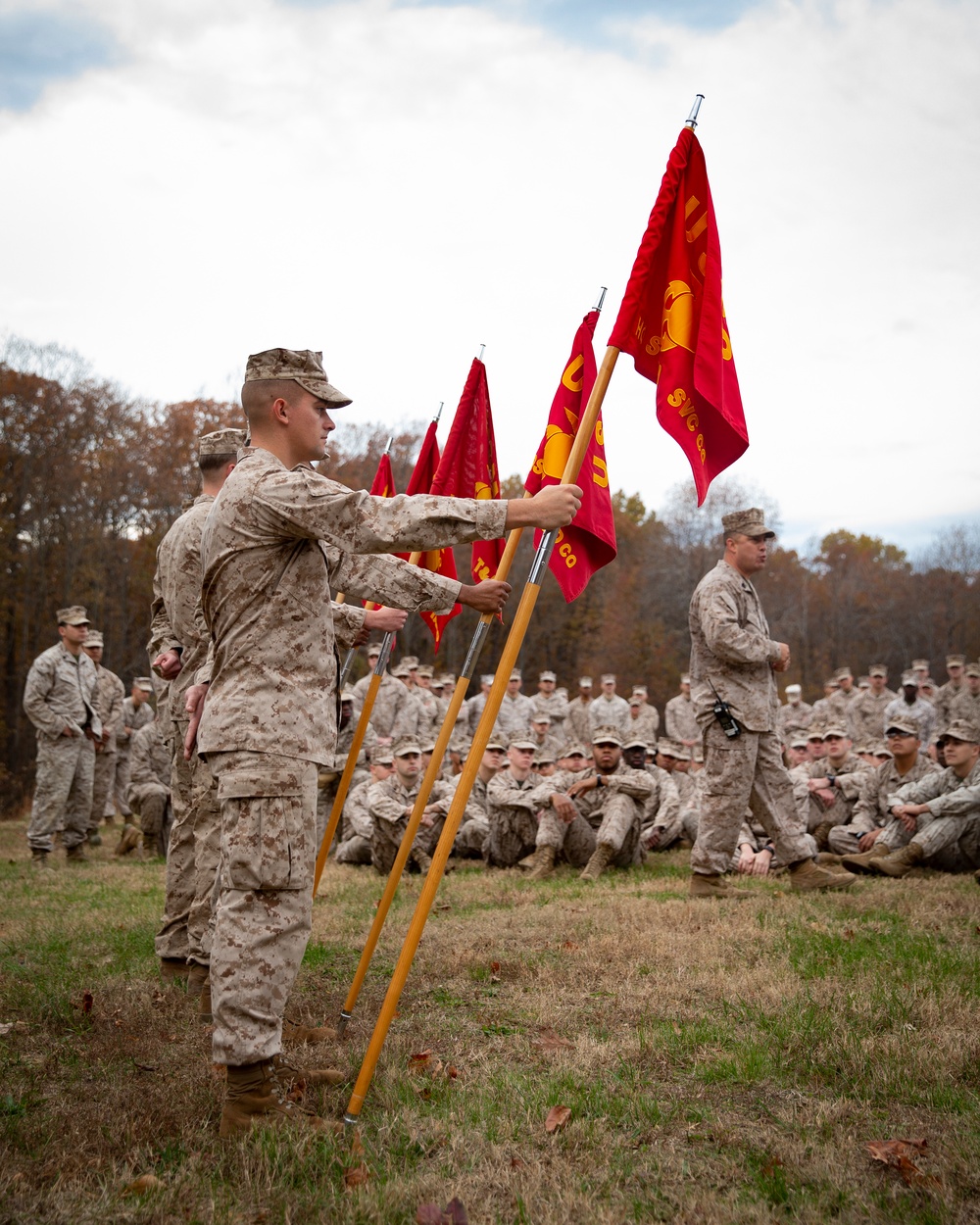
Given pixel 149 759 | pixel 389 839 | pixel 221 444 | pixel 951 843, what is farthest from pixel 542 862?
pixel 221 444

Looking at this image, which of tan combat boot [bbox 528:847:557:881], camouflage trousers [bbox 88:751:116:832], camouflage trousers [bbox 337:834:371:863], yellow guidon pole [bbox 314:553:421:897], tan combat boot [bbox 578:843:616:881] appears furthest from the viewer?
camouflage trousers [bbox 88:751:116:832]

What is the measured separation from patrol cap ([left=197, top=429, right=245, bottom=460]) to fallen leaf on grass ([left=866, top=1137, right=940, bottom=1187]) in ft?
14.4

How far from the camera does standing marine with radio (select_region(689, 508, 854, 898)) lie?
846 centimetres

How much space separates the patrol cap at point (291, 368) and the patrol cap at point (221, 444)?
184 centimetres

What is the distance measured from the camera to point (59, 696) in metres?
12.9

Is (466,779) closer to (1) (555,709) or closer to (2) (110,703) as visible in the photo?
Result: (2) (110,703)

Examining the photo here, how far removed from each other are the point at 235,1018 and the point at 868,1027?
268cm

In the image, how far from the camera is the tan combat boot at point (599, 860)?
10.4 meters

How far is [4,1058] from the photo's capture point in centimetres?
450

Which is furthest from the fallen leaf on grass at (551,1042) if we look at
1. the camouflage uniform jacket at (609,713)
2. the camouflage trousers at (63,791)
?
the camouflage uniform jacket at (609,713)

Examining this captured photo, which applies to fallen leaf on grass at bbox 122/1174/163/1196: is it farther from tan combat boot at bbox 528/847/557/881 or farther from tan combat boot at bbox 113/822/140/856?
tan combat boot at bbox 113/822/140/856

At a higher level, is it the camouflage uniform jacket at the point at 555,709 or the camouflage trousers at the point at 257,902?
the camouflage uniform jacket at the point at 555,709

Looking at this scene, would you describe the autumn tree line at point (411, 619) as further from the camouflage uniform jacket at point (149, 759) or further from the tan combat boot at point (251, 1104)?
the tan combat boot at point (251, 1104)

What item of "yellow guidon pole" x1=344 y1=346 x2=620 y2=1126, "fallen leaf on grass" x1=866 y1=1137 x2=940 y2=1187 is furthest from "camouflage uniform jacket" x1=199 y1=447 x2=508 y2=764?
"fallen leaf on grass" x1=866 y1=1137 x2=940 y2=1187
